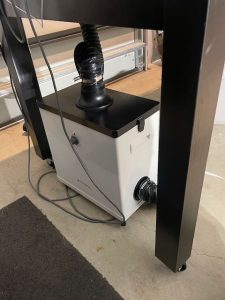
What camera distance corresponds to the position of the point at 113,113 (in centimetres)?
80

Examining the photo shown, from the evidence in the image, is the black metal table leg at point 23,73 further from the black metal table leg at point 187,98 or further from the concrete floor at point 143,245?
the black metal table leg at point 187,98

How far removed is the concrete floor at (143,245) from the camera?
0.76 m

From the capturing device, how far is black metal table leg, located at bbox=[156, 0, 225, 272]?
363 millimetres

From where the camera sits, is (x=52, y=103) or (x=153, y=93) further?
(x=153, y=93)

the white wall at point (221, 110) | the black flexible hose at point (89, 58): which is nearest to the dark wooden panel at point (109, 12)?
the black flexible hose at point (89, 58)

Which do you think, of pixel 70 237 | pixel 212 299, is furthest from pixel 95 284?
pixel 212 299

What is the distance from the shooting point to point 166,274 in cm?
80

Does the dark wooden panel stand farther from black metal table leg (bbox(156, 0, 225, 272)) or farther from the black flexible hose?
the black flexible hose

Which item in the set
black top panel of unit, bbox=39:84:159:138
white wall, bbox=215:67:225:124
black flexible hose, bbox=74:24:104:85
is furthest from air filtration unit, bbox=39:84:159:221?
white wall, bbox=215:67:225:124

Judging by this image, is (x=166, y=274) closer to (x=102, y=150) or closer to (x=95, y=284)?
(x=95, y=284)

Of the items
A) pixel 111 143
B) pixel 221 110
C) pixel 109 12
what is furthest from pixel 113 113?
pixel 221 110

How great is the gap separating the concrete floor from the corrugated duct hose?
47 centimetres

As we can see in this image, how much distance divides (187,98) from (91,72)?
493 millimetres

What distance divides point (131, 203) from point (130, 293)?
30cm
